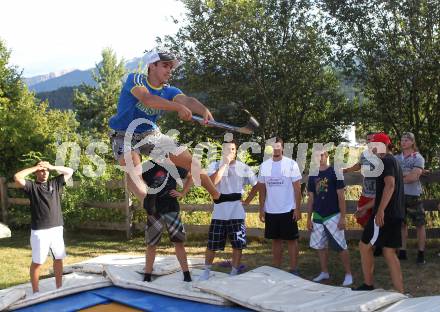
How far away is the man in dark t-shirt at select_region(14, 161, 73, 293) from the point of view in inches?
209

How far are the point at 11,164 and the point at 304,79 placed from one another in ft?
33.5

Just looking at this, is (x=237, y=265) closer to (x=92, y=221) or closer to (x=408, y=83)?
(x=92, y=221)

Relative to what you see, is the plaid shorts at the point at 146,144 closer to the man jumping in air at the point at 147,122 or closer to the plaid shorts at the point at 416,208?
the man jumping in air at the point at 147,122

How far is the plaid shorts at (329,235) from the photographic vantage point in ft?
19.6

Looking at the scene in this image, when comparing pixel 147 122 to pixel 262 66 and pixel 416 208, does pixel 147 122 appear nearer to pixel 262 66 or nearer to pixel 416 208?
pixel 416 208

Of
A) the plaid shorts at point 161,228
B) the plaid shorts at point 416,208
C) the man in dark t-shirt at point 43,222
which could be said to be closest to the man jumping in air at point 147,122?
the plaid shorts at point 161,228

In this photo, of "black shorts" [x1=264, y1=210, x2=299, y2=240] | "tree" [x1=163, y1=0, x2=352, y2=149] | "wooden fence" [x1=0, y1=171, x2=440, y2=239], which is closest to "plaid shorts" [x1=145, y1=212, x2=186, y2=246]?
"black shorts" [x1=264, y1=210, x2=299, y2=240]

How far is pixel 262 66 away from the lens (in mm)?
17953

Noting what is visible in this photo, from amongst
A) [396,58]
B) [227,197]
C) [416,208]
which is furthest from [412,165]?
[396,58]

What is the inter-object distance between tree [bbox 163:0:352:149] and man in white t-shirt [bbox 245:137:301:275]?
11212mm

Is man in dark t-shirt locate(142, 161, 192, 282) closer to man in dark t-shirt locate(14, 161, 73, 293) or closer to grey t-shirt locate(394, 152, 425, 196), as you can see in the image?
man in dark t-shirt locate(14, 161, 73, 293)

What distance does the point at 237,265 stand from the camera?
6242 mm

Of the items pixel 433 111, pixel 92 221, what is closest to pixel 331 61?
pixel 433 111

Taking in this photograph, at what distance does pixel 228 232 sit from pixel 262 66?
12.5 metres
